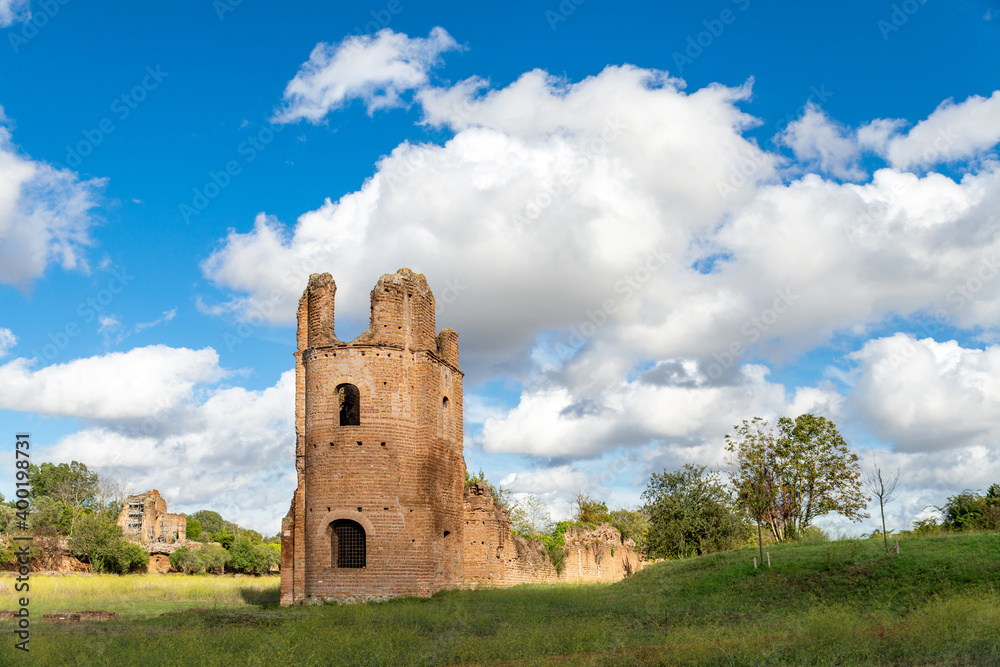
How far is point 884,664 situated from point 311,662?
319 inches

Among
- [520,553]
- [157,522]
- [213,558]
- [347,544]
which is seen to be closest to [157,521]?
[157,522]

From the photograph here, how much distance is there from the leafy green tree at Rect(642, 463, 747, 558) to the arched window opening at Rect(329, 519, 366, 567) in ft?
58.9

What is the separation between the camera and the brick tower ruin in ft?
75.2

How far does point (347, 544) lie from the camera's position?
919 inches

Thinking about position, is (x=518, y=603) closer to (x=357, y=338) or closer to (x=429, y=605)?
(x=429, y=605)

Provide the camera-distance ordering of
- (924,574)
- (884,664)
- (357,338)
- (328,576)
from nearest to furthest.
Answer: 1. (884,664)
2. (924,574)
3. (328,576)
4. (357,338)

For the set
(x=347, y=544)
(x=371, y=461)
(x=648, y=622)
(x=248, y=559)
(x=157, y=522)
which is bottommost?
(x=248, y=559)

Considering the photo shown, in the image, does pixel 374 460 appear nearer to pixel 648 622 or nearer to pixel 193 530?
pixel 648 622

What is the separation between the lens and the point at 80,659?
1117 cm

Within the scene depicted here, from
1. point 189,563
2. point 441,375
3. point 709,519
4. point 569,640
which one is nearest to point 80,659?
point 569,640

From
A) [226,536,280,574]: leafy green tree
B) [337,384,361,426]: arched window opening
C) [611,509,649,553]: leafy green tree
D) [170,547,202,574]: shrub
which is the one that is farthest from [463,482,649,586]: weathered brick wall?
[226,536,280,574]: leafy green tree

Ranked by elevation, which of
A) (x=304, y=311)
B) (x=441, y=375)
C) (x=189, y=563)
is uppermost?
(x=304, y=311)

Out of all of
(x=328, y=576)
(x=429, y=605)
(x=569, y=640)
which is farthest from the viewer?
(x=328, y=576)

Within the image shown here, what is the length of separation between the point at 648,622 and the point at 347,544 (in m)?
10.9
